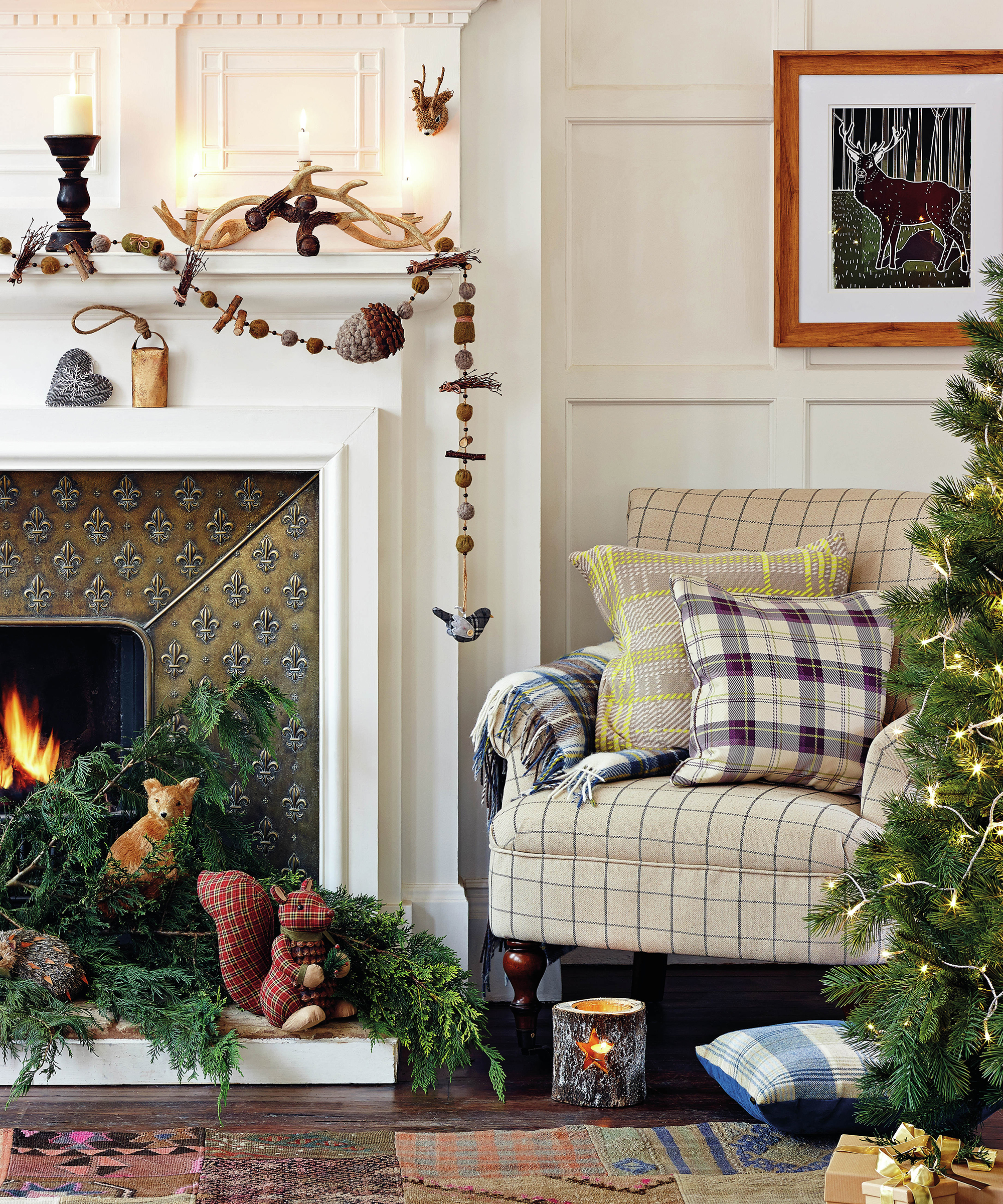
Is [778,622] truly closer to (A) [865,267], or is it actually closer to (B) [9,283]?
(A) [865,267]

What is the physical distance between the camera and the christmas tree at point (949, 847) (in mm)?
1511

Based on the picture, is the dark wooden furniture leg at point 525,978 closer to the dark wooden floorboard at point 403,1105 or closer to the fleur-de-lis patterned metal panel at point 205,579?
the dark wooden floorboard at point 403,1105

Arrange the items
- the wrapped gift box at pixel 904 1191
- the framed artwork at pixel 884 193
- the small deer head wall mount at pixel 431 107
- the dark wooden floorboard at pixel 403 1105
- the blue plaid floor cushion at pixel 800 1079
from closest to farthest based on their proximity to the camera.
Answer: the wrapped gift box at pixel 904 1191 < the blue plaid floor cushion at pixel 800 1079 < the dark wooden floorboard at pixel 403 1105 < the small deer head wall mount at pixel 431 107 < the framed artwork at pixel 884 193

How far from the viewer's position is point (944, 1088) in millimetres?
1521

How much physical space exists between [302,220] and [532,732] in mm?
1106

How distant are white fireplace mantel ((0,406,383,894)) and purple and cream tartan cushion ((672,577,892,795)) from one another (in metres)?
0.67

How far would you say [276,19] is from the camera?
8.25 ft

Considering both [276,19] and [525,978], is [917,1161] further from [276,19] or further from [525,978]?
[276,19]

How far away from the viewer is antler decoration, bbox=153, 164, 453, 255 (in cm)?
241

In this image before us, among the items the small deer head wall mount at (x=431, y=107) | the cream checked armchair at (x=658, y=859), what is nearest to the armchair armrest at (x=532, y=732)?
the cream checked armchair at (x=658, y=859)

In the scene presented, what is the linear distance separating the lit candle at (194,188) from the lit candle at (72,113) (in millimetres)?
205

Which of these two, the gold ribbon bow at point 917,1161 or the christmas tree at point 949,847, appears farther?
the christmas tree at point 949,847

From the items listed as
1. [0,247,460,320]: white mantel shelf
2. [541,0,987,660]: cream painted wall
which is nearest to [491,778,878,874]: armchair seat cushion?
[541,0,987,660]: cream painted wall

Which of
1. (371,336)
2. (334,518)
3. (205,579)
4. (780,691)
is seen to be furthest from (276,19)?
(780,691)
